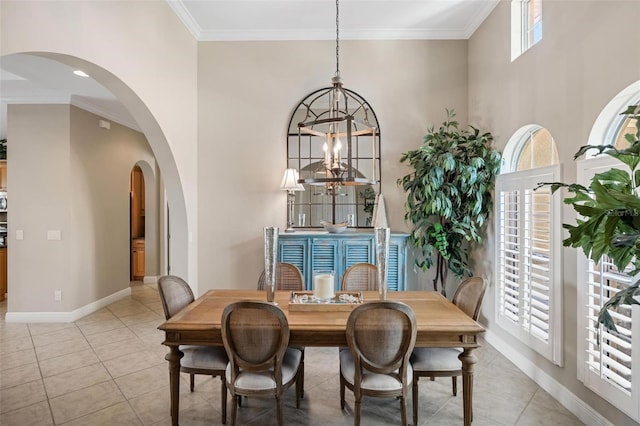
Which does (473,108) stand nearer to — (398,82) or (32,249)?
(398,82)

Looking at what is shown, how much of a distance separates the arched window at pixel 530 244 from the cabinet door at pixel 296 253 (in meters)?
2.03

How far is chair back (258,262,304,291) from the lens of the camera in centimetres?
331

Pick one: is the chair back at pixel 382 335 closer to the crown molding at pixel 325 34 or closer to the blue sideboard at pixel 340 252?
Answer: the blue sideboard at pixel 340 252

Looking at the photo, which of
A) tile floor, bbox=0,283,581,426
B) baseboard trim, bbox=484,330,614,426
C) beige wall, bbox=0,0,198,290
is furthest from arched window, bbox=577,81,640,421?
beige wall, bbox=0,0,198,290

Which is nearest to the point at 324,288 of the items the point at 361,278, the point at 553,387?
the point at 361,278

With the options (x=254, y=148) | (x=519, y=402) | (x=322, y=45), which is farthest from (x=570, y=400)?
(x=322, y=45)

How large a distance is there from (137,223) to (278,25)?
17.1 ft

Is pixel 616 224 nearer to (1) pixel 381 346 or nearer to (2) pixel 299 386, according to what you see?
(1) pixel 381 346

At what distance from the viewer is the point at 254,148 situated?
14.8 ft

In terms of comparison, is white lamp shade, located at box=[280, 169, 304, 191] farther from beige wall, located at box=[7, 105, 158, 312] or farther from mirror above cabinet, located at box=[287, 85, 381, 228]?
beige wall, located at box=[7, 105, 158, 312]

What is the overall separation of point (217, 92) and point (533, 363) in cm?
446

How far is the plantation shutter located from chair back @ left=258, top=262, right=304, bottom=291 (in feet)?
6.55

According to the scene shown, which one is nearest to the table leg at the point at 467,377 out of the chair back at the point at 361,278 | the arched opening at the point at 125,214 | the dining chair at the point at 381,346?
the dining chair at the point at 381,346

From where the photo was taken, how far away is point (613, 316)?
2.20 m
